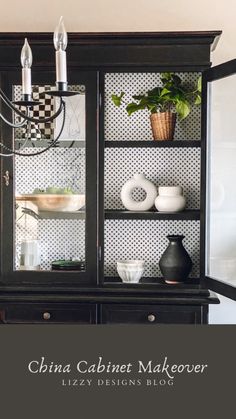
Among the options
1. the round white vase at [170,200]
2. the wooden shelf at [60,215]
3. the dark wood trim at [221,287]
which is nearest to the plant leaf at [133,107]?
the round white vase at [170,200]

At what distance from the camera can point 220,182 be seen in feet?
8.33

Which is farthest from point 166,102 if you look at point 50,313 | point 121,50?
point 50,313

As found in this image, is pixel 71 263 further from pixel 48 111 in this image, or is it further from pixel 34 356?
pixel 34 356

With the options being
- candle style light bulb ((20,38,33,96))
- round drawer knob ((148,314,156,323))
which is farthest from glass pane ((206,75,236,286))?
candle style light bulb ((20,38,33,96))

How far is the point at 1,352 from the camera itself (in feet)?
4.57

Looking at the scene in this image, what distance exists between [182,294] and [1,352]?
4.19ft

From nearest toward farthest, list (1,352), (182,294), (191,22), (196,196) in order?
(1,352) < (182,294) < (196,196) < (191,22)

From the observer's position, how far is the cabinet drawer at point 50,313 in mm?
2564

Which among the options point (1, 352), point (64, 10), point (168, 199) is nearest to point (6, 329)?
point (1, 352)

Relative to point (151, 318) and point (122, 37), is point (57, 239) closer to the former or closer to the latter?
point (151, 318)

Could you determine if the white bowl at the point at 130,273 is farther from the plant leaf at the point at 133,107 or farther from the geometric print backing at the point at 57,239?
the plant leaf at the point at 133,107

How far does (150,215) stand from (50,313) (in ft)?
2.04

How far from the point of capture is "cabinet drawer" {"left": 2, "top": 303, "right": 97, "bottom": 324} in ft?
8.41

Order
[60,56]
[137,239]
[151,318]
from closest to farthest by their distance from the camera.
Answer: [60,56]
[151,318]
[137,239]
